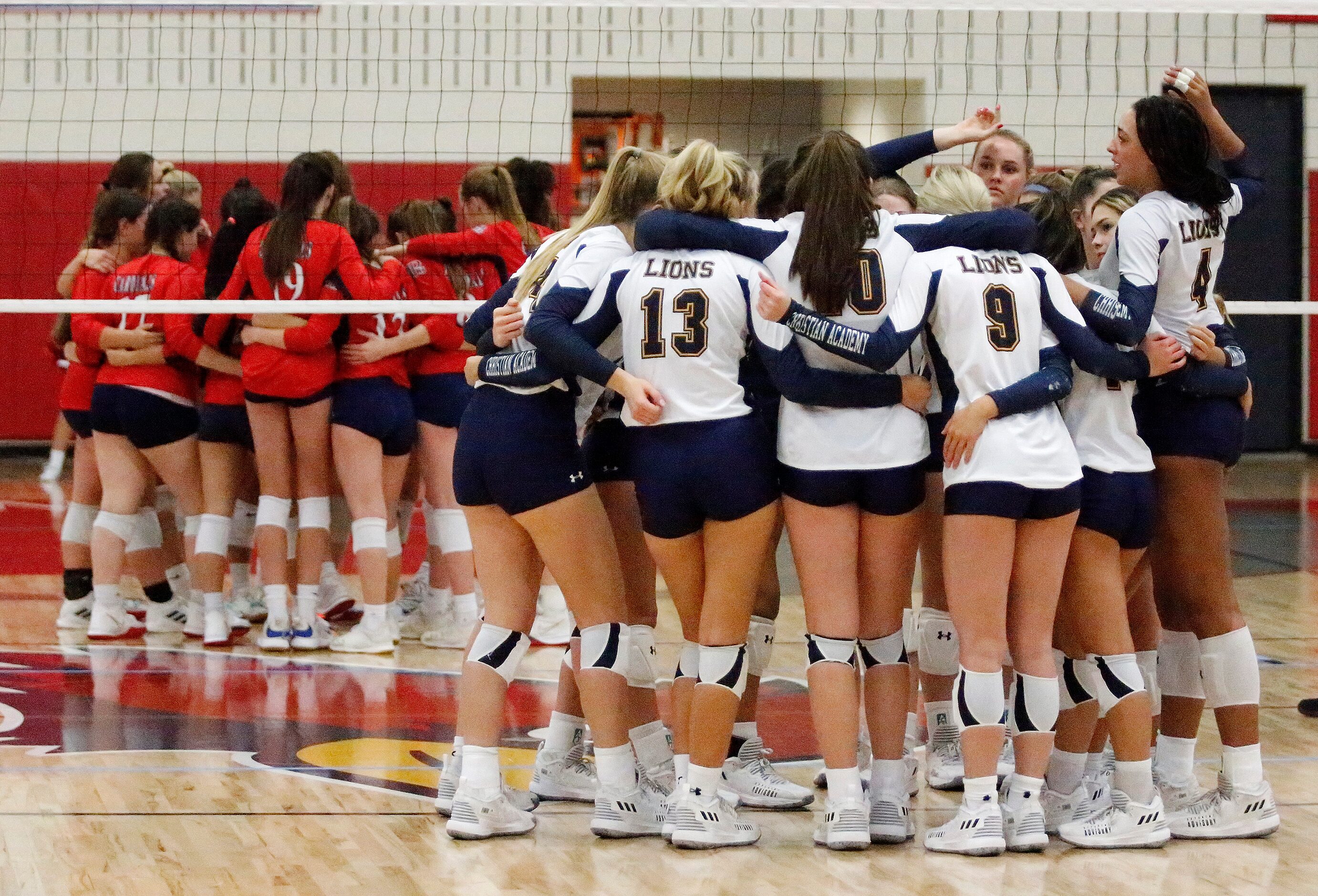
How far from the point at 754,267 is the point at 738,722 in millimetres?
1379

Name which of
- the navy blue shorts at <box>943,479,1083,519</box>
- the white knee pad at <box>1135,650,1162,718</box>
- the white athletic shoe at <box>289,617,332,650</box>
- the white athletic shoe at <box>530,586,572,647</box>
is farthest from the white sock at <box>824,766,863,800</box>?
the white athletic shoe at <box>289,617,332,650</box>

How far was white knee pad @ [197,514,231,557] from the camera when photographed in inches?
255

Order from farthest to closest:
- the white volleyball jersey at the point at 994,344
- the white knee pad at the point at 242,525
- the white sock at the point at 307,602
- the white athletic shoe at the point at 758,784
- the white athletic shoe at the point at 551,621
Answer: the white knee pad at the point at 242,525
the white athletic shoe at the point at 551,621
the white sock at the point at 307,602
the white athletic shoe at the point at 758,784
the white volleyball jersey at the point at 994,344

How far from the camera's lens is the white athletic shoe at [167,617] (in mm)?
6848

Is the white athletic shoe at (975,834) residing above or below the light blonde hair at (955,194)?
below

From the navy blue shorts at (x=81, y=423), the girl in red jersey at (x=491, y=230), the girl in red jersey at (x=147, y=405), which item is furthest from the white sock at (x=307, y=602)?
the girl in red jersey at (x=491, y=230)

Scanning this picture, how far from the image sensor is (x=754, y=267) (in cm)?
385

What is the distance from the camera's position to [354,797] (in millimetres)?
4320

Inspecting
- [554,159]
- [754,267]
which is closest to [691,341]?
[754,267]

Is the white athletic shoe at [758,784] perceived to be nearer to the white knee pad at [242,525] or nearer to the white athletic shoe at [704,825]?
the white athletic shoe at [704,825]

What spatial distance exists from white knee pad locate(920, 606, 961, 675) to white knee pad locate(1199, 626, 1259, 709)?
716 mm

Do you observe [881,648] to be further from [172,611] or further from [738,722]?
[172,611]

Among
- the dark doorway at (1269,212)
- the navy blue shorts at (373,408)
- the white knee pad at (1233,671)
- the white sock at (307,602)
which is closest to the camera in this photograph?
the white knee pad at (1233,671)

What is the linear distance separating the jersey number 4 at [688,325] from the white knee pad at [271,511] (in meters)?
3.15
